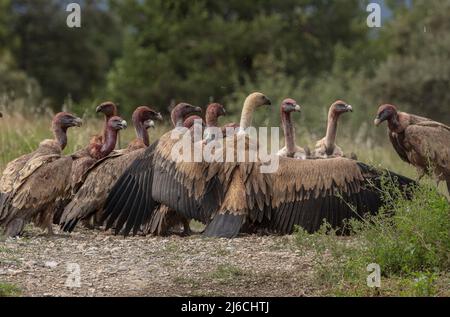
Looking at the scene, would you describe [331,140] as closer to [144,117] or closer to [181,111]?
[181,111]

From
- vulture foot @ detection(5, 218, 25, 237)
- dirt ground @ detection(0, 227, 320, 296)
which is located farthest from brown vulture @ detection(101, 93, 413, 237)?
vulture foot @ detection(5, 218, 25, 237)

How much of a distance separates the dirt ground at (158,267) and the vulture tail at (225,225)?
0.46ft

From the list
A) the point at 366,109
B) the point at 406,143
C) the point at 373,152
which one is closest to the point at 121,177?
the point at 406,143

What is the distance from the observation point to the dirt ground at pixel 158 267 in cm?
859

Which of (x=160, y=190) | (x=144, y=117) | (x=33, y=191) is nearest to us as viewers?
(x=33, y=191)

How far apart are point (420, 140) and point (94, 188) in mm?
4034

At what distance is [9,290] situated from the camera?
326 inches

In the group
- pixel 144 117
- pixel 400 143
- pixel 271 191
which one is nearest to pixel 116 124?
pixel 144 117

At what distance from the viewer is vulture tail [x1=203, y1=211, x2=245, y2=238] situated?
11.0 m

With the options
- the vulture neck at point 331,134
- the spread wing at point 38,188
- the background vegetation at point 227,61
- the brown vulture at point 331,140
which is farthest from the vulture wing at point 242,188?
the background vegetation at point 227,61

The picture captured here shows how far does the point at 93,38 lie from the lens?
4753 cm

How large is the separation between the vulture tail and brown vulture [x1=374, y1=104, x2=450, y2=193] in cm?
271

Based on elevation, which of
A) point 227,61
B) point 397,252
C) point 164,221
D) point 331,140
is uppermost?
point 227,61

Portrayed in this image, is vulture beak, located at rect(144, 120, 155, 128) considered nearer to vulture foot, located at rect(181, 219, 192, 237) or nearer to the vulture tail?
vulture foot, located at rect(181, 219, 192, 237)
